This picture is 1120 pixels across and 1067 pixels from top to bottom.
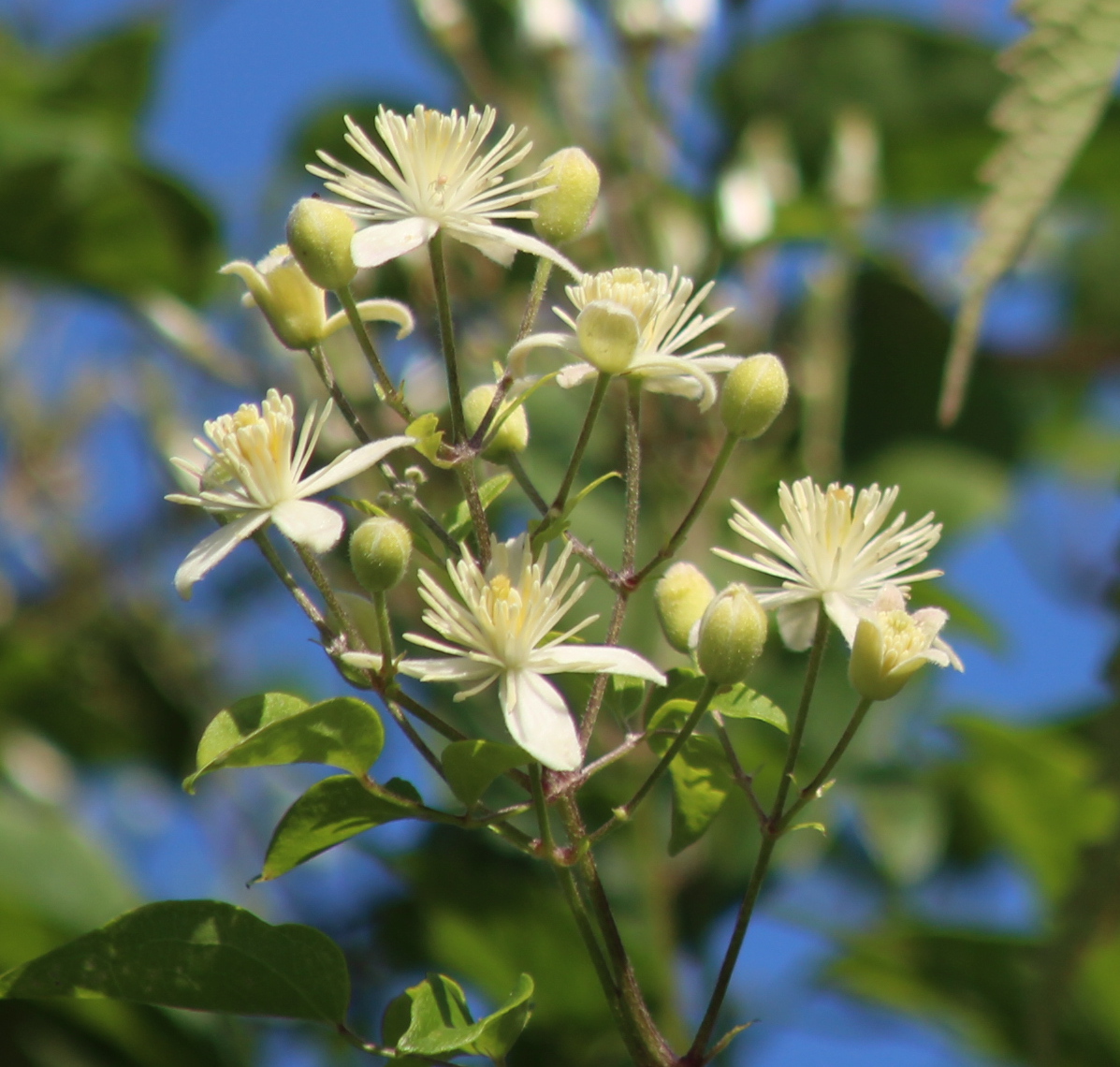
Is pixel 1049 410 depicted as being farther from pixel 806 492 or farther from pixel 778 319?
pixel 806 492

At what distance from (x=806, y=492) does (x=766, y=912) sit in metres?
0.86

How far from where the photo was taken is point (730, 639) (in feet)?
1.90

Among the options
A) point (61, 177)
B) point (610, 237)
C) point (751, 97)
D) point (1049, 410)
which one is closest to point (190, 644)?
point (61, 177)

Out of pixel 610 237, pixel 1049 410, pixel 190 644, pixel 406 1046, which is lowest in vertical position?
pixel 406 1046

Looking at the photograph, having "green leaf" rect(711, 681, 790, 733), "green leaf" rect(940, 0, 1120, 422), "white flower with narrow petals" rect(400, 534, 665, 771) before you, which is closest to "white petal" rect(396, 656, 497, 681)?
"white flower with narrow petals" rect(400, 534, 665, 771)

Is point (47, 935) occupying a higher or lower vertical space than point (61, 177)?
lower

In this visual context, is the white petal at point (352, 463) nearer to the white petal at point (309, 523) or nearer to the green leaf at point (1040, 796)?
the white petal at point (309, 523)

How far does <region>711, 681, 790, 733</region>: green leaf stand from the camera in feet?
2.11

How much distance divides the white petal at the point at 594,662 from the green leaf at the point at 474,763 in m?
0.04

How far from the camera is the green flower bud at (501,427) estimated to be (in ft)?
2.16

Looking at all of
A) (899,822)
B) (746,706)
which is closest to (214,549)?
(746,706)

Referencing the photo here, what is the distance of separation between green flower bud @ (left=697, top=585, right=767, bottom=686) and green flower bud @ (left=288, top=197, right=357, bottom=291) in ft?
0.69

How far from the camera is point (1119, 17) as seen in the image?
823 millimetres

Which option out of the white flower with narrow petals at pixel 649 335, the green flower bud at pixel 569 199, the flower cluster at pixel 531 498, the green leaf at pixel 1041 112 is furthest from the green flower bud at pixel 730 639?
the green leaf at pixel 1041 112
